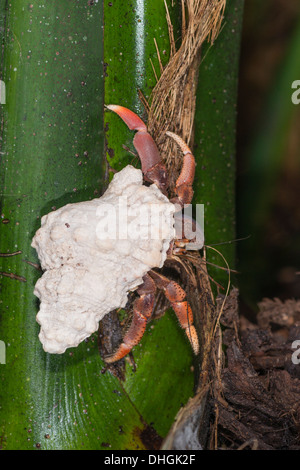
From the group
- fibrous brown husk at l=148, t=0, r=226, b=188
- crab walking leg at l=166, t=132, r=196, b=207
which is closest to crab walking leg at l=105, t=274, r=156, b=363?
crab walking leg at l=166, t=132, r=196, b=207

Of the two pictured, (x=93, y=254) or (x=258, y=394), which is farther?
(x=258, y=394)

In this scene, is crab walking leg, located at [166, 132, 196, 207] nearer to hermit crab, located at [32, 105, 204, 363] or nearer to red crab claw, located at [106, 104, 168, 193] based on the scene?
red crab claw, located at [106, 104, 168, 193]

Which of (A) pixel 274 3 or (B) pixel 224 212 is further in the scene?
(A) pixel 274 3

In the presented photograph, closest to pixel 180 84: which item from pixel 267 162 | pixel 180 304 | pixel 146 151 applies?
pixel 146 151

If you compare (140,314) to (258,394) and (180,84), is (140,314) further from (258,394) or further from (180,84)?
(180,84)

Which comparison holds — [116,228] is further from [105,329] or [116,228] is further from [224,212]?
[224,212]

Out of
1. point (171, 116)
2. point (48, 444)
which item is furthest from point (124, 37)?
point (48, 444)

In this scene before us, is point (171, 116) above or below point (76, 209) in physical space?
above
